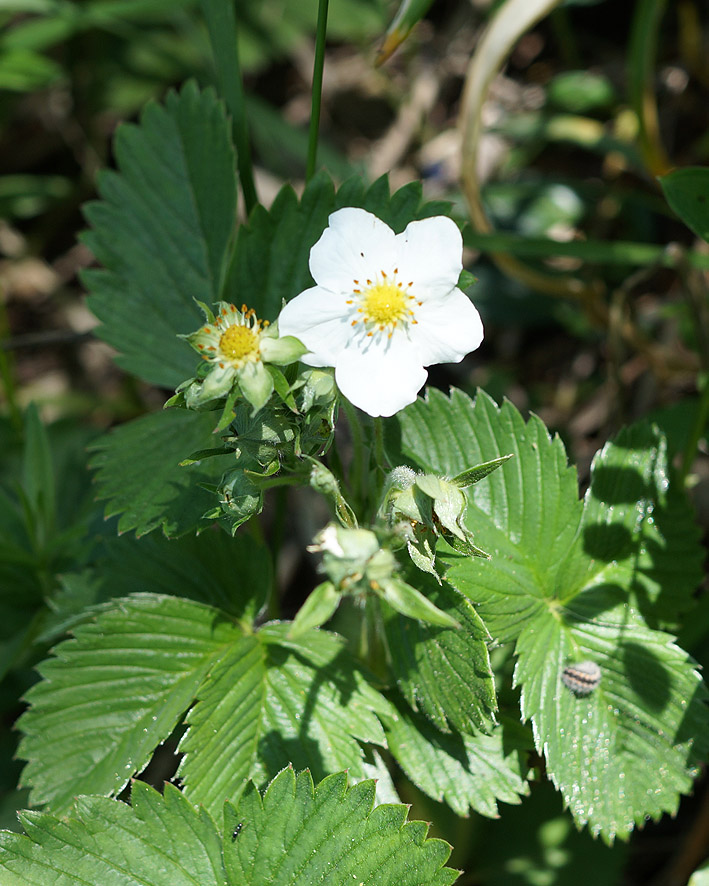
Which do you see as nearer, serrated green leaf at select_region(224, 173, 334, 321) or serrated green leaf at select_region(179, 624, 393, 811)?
serrated green leaf at select_region(179, 624, 393, 811)

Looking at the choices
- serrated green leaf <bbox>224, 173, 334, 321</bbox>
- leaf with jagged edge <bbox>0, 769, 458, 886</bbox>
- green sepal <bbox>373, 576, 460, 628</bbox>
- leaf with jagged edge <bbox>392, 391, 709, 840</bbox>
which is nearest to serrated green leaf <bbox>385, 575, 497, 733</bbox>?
leaf with jagged edge <bbox>392, 391, 709, 840</bbox>

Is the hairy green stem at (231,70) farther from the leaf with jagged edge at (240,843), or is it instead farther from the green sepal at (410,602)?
the leaf with jagged edge at (240,843)

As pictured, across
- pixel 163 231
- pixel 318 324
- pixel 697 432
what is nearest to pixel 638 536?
pixel 697 432

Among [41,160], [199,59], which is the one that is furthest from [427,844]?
[41,160]

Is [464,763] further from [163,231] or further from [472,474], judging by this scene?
[163,231]

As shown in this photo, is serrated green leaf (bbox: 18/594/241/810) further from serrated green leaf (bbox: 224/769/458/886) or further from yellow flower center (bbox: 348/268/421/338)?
yellow flower center (bbox: 348/268/421/338)

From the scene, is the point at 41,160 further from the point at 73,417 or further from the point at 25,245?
the point at 73,417
